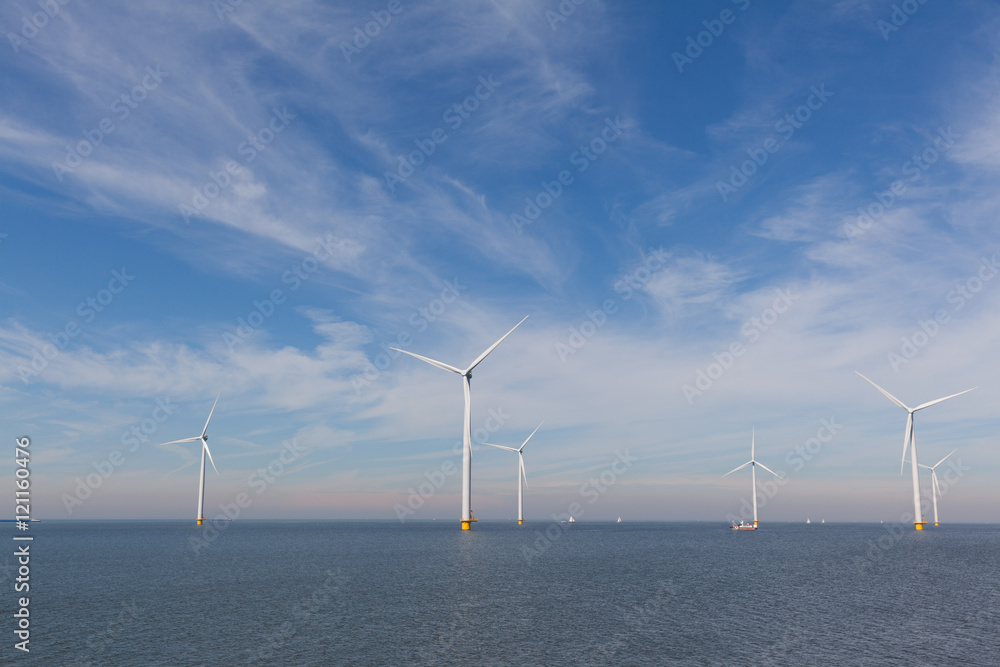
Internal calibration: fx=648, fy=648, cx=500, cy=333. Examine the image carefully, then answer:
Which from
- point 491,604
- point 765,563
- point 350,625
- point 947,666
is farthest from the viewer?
point 765,563

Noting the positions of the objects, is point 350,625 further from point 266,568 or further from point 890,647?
point 266,568

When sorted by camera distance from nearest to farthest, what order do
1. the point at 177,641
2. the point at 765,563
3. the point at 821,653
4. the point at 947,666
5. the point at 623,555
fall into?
the point at 947,666, the point at 821,653, the point at 177,641, the point at 765,563, the point at 623,555

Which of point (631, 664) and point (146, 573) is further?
point (146, 573)

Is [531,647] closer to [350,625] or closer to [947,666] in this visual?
[350,625]

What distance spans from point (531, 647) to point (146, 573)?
77742mm

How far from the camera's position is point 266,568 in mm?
107625

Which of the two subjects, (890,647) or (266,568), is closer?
(890,647)

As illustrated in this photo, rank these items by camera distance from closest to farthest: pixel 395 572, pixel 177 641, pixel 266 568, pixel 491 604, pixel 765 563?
pixel 177 641, pixel 491 604, pixel 395 572, pixel 266 568, pixel 765 563

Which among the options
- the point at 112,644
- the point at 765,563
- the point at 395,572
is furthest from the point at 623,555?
the point at 112,644

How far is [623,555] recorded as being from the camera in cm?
14225

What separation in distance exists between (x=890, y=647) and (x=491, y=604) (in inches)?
1404

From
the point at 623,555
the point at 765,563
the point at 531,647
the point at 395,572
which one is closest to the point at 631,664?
the point at 531,647

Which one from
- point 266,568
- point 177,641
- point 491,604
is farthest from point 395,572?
point 177,641

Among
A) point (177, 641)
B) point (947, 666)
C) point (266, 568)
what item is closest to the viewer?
point (947, 666)
